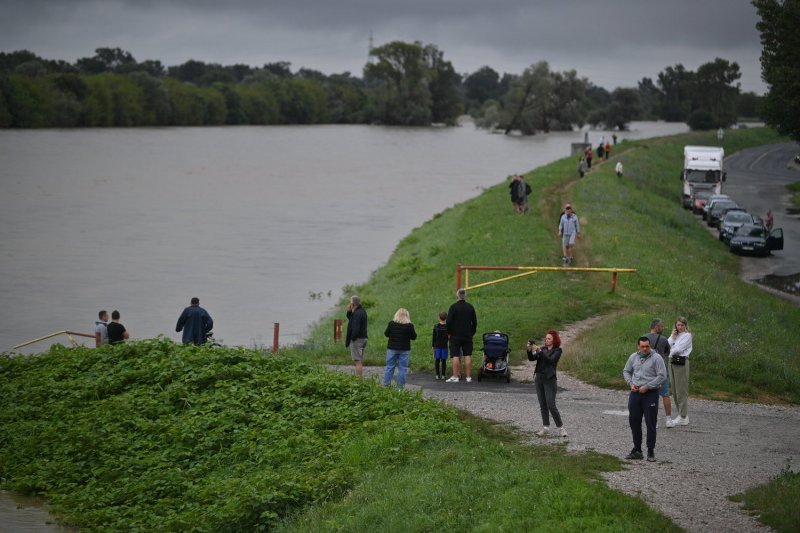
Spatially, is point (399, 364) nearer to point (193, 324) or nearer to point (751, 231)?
point (193, 324)

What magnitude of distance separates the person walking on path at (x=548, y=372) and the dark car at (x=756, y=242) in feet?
112

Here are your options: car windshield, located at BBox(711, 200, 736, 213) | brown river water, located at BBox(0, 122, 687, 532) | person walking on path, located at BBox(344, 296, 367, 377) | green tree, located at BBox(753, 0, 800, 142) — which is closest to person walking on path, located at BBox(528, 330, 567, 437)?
person walking on path, located at BBox(344, 296, 367, 377)

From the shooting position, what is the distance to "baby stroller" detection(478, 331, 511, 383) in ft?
70.4

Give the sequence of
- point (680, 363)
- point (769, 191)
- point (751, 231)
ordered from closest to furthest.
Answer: point (680, 363), point (751, 231), point (769, 191)

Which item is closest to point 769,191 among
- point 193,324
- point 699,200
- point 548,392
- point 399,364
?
point 699,200

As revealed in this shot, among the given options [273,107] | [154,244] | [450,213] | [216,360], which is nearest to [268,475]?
[216,360]

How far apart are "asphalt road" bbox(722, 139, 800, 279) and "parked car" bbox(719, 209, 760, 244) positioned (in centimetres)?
213

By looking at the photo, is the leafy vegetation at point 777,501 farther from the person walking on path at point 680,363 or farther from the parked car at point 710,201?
the parked car at point 710,201

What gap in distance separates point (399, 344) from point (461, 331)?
1.56 meters

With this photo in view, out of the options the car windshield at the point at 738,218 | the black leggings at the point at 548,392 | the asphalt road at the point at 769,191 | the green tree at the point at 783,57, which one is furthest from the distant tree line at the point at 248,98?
the black leggings at the point at 548,392

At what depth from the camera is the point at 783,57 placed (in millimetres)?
57469

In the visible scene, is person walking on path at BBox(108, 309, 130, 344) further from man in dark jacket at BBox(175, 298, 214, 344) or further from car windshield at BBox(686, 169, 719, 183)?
car windshield at BBox(686, 169, 719, 183)

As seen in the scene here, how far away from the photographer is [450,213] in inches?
2395

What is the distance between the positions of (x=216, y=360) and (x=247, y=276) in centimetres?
2401
